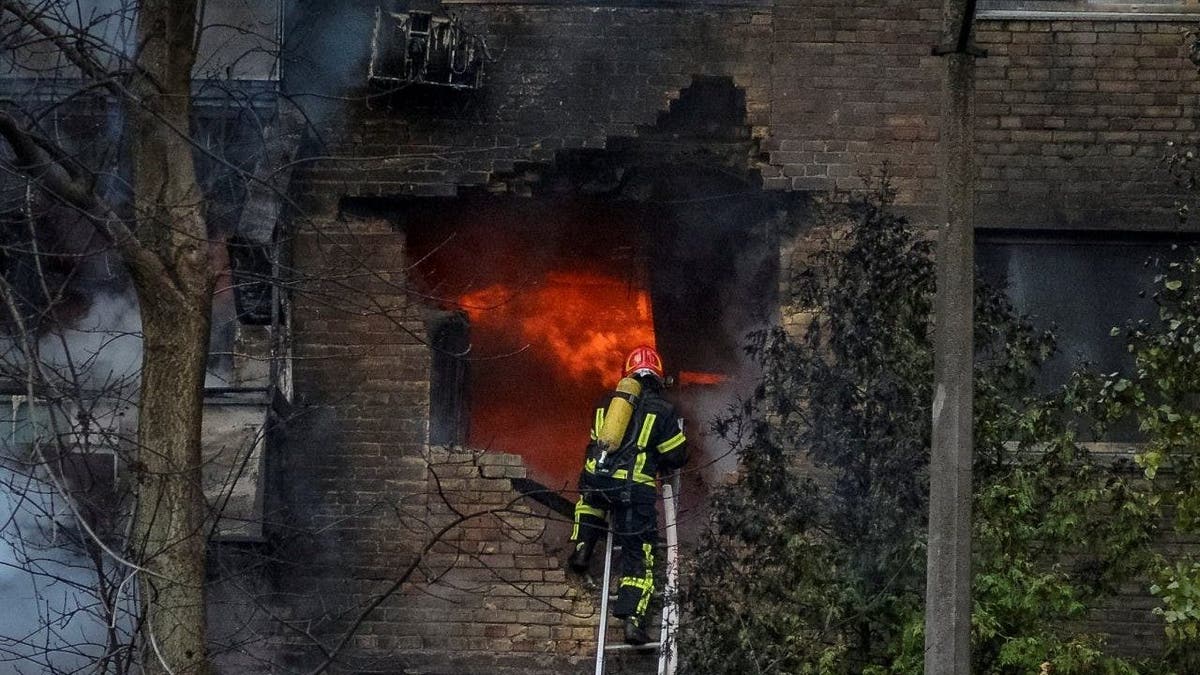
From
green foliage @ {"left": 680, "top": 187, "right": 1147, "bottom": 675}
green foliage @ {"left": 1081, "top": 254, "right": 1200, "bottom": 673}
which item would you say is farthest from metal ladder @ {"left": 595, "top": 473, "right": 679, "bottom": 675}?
green foliage @ {"left": 1081, "top": 254, "right": 1200, "bottom": 673}

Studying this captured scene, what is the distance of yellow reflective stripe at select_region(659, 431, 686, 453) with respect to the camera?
10508mm

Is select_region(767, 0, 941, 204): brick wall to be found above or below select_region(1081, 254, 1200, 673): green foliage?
above

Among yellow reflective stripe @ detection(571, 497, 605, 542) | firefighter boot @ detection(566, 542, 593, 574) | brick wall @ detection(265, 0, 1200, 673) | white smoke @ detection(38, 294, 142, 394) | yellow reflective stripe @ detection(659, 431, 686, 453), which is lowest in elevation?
firefighter boot @ detection(566, 542, 593, 574)

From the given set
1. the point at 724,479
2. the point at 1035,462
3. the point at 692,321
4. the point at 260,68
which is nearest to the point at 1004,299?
the point at 1035,462

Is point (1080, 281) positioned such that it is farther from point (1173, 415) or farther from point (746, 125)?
point (1173, 415)

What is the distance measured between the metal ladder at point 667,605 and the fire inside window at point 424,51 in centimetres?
284

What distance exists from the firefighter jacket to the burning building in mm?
523

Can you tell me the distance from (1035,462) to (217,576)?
498 cm

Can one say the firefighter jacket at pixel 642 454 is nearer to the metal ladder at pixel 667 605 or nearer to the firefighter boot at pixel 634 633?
the metal ladder at pixel 667 605

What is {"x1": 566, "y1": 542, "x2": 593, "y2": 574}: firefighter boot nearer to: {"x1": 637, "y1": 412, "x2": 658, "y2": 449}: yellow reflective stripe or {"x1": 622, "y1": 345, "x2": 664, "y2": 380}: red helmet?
{"x1": 637, "y1": 412, "x2": 658, "y2": 449}: yellow reflective stripe

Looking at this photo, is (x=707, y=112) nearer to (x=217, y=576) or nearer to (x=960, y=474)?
(x=217, y=576)

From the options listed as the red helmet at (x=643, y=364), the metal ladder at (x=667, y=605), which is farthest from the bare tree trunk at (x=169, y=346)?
the red helmet at (x=643, y=364)

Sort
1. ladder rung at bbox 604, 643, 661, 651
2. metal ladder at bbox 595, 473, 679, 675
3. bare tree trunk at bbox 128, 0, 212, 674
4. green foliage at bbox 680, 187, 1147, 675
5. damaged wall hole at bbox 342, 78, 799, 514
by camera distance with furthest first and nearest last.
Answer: damaged wall hole at bbox 342, 78, 799, 514, ladder rung at bbox 604, 643, 661, 651, metal ladder at bbox 595, 473, 679, 675, green foliage at bbox 680, 187, 1147, 675, bare tree trunk at bbox 128, 0, 212, 674

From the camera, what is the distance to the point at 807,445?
348 inches
